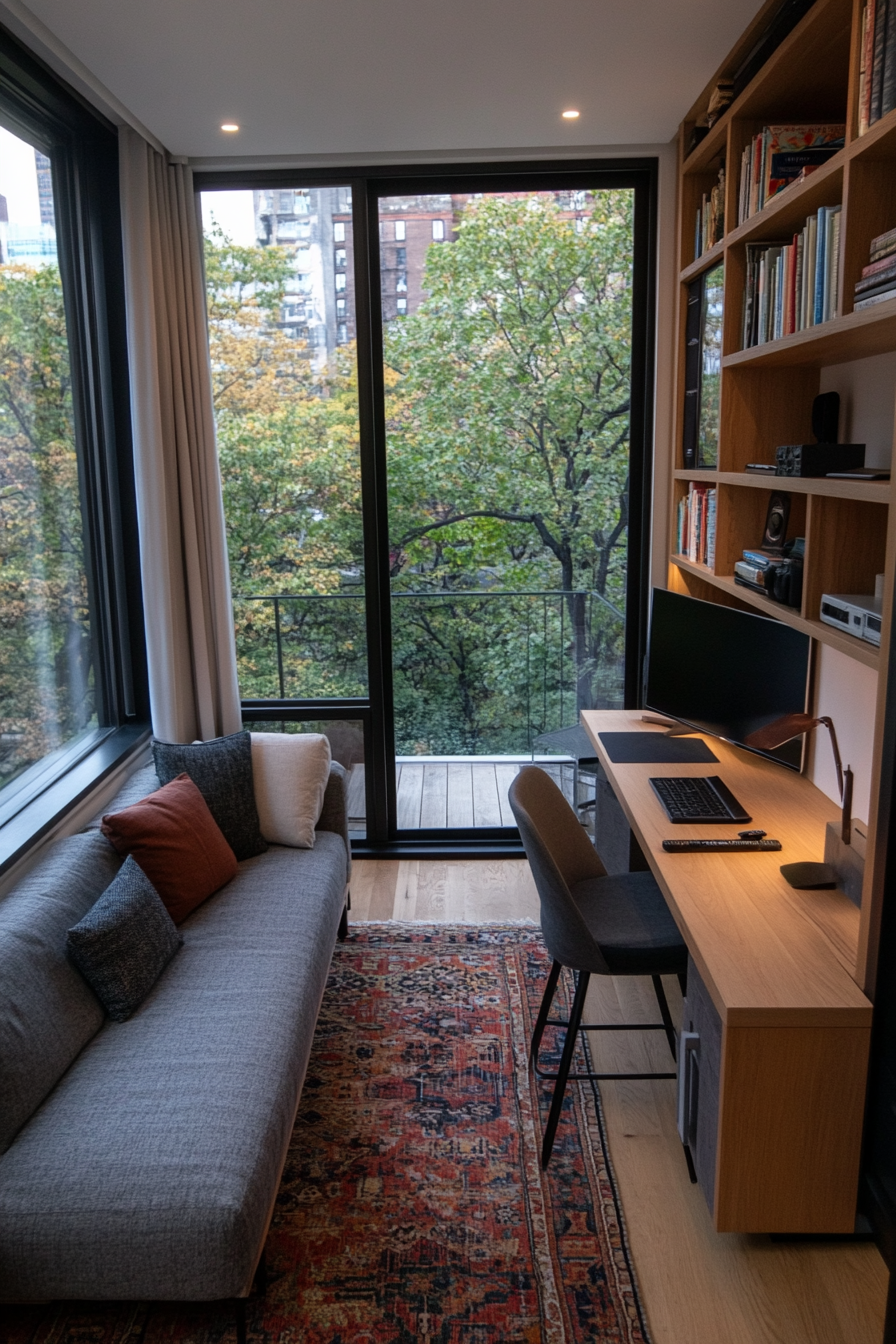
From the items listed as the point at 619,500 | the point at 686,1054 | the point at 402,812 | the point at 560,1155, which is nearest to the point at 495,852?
the point at 402,812

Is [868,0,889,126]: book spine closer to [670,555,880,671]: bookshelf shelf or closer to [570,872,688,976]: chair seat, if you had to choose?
[670,555,880,671]: bookshelf shelf

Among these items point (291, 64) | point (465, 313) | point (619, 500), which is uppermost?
point (291, 64)

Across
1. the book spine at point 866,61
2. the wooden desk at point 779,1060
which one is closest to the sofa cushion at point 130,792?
the wooden desk at point 779,1060

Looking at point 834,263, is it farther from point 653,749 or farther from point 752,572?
point 653,749

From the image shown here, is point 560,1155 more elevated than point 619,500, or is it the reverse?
→ point 619,500

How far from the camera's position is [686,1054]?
218cm

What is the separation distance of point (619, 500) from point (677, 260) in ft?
3.03

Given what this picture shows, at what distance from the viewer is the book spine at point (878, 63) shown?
6.11 feet

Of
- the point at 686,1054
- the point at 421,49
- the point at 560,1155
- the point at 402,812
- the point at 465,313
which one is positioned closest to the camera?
the point at 686,1054

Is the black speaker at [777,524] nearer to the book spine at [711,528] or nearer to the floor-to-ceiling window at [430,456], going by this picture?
the book spine at [711,528]

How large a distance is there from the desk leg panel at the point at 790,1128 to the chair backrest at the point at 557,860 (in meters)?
0.52

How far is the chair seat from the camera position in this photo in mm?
2395

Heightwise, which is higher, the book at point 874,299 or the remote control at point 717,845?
the book at point 874,299

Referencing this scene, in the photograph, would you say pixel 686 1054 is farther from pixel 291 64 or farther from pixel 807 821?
pixel 291 64
